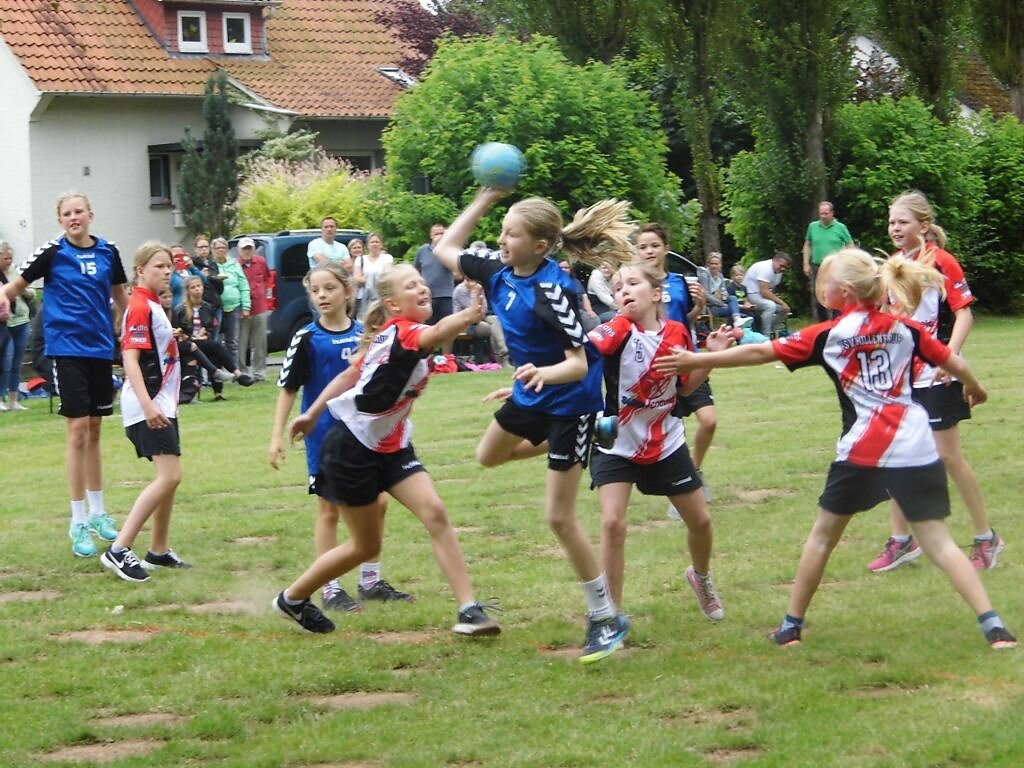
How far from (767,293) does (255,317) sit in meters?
8.25

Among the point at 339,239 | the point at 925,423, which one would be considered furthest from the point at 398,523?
the point at 339,239

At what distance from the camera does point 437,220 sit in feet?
75.5

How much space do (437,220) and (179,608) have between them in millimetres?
15517

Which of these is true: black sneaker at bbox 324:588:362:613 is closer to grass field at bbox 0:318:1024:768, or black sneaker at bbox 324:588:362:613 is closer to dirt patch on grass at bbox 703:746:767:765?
grass field at bbox 0:318:1024:768

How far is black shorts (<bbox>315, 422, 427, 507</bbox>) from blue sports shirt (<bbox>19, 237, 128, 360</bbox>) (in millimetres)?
3104

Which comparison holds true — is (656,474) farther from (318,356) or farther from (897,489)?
(318,356)

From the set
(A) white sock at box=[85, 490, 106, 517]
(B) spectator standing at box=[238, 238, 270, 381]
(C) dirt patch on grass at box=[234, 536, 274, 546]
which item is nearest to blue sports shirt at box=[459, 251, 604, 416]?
(C) dirt patch on grass at box=[234, 536, 274, 546]

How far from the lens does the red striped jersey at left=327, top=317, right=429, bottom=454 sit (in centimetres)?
663

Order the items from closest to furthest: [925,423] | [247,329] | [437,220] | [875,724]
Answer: [875,724]
[925,423]
[247,329]
[437,220]

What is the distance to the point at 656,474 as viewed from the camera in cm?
701

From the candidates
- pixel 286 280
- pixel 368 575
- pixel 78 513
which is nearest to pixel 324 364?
pixel 368 575

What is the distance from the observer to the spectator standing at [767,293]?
2375 cm

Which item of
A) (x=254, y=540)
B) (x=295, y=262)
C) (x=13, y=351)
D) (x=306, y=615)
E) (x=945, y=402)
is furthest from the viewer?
(x=295, y=262)

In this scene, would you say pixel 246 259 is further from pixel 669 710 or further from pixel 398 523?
pixel 669 710
